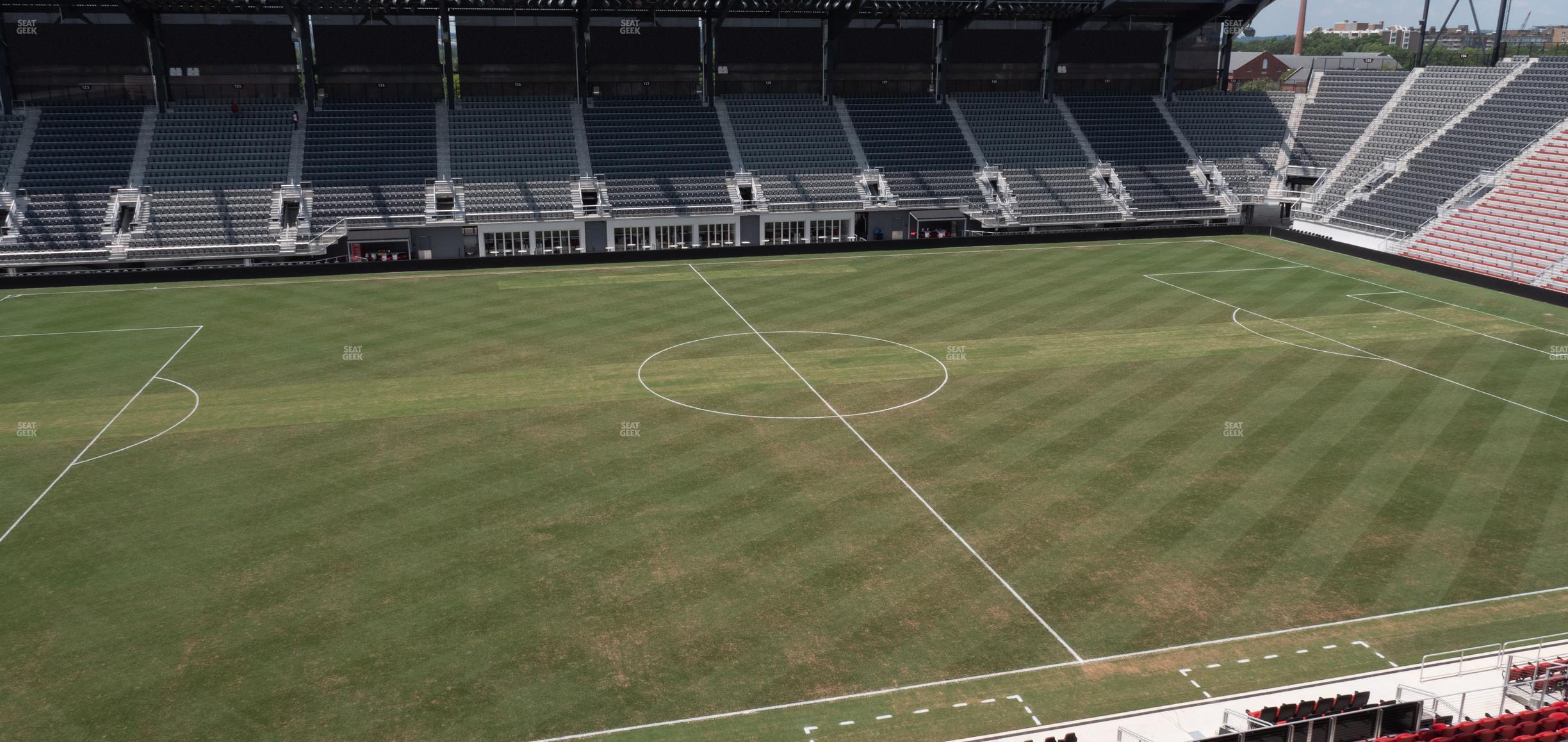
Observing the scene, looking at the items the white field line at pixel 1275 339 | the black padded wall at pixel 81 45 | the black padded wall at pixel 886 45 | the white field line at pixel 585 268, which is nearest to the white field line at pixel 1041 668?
the white field line at pixel 1275 339

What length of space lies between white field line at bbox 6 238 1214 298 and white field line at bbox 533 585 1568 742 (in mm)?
35423

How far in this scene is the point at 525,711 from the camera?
1512cm

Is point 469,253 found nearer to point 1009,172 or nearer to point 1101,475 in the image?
point 1009,172

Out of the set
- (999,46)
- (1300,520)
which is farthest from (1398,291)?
(999,46)

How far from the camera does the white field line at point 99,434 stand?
2138cm

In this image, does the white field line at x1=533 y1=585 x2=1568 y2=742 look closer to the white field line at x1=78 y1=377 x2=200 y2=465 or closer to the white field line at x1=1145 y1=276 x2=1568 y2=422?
the white field line at x1=1145 y1=276 x2=1568 y2=422

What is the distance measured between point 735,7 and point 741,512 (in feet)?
152

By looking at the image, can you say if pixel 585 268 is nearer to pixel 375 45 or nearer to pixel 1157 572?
pixel 375 45

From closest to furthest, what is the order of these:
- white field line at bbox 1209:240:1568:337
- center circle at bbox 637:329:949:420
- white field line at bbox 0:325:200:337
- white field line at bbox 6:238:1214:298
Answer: center circle at bbox 637:329:949:420
white field line at bbox 0:325:200:337
white field line at bbox 1209:240:1568:337
white field line at bbox 6:238:1214:298

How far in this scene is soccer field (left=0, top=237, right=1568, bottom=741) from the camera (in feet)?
52.3

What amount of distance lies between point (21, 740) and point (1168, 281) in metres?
42.7

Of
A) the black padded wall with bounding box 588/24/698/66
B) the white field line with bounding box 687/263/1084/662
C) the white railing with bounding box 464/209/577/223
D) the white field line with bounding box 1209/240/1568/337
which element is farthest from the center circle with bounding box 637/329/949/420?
the black padded wall with bounding box 588/24/698/66

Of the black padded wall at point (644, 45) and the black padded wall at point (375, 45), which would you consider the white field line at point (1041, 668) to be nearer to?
the black padded wall at point (644, 45)

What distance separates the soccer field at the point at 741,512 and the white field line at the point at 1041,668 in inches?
3.6
